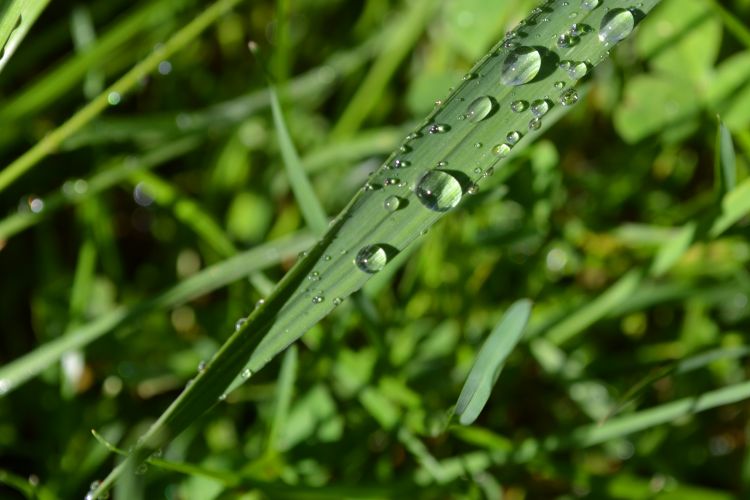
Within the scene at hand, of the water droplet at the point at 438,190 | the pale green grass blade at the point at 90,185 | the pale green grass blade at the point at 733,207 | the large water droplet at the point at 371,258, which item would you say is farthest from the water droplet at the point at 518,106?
the pale green grass blade at the point at 90,185

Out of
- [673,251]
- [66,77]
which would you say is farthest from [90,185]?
[673,251]

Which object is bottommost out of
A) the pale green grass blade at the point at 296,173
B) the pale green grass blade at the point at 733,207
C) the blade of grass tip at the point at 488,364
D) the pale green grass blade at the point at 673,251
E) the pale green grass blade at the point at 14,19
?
the blade of grass tip at the point at 488,364

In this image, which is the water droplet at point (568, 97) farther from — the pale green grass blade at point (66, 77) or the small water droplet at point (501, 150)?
the pale green grass blade at point (66, 77)

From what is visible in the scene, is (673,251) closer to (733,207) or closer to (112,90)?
(733,207)

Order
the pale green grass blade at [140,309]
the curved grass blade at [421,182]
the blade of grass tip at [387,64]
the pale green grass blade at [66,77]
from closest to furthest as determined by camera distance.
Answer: the curved grass blade at [421,182], the pale green grass blade at [140,309], the pale green grass blade at [66,77], the blade of grass tip at [387,64]

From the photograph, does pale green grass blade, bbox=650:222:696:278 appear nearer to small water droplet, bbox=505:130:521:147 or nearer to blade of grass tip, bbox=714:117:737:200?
blade of grass tip, bbox=714:117:737:200

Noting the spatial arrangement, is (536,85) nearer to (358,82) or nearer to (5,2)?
(5,2)
